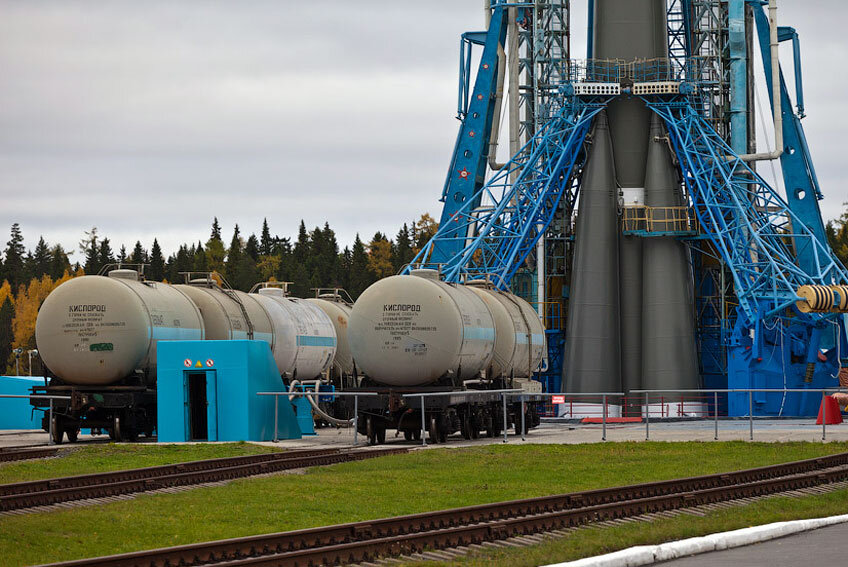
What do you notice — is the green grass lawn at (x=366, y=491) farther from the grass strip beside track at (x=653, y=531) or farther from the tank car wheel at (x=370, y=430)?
the tank car wheel at (x=370, y=430)

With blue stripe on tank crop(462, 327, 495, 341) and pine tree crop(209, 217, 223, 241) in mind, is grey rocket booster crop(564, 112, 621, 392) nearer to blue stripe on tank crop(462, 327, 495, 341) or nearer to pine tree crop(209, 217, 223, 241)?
blue stripe on tank crop(462, 327, 495, 341)

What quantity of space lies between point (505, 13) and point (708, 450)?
35.9 m

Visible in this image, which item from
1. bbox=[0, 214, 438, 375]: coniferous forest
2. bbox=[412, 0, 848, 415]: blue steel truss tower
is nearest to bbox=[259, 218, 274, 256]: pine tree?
bbox=[0, 214, 438, 375]: coniferous forest

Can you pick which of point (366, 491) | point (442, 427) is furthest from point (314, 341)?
point (366, 491)

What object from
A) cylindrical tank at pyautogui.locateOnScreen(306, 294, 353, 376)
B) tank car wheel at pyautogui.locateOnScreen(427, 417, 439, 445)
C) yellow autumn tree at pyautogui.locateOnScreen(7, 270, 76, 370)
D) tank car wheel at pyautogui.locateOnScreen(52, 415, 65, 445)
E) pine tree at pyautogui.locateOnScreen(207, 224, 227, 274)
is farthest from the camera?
pine tree at pyautogui.locateOnScreen(207, 224, 227, 274)

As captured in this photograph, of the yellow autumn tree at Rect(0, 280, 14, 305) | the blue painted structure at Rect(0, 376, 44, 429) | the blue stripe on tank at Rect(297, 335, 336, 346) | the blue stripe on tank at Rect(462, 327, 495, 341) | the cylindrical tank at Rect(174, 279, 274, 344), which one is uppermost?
the yellow autumn tree at Rect(0, 280, 14, 305)

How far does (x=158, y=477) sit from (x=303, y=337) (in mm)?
16756

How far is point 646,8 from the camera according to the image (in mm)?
56469

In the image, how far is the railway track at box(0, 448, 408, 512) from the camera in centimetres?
1888

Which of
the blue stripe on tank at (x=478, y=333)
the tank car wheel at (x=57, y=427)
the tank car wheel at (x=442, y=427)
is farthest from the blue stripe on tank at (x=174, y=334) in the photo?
the blue stripe on tank at (x=478, y=333)

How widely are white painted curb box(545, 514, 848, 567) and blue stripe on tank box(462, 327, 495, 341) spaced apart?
1607 cm

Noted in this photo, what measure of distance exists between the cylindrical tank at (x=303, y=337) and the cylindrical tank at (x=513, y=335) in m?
4.82

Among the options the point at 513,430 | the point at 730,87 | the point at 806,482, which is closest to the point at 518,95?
the point at 730,87

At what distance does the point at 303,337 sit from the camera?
125ft
